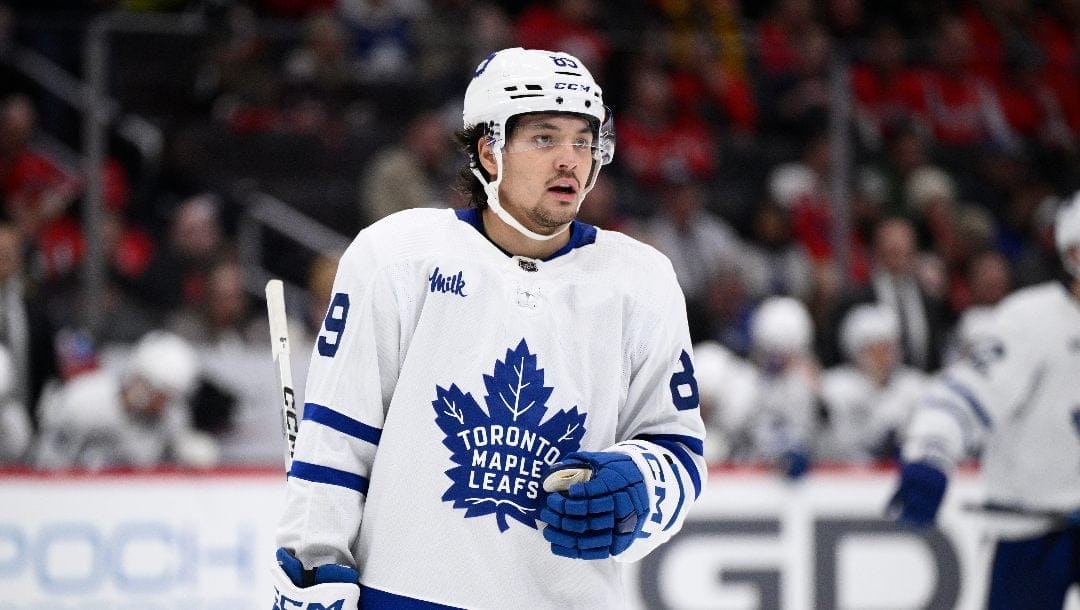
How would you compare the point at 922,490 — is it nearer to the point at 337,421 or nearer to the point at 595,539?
the point at 595,539

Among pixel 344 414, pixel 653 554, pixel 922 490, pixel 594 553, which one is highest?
pixel 344 414

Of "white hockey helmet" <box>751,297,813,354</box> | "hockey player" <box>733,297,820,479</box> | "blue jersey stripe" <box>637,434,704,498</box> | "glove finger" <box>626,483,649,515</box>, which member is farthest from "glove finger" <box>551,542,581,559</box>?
"white hockey helmet" <box>751,297,813,354</box>

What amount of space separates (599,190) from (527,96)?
16.1 ft

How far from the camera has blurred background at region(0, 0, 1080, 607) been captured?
657 centimetres

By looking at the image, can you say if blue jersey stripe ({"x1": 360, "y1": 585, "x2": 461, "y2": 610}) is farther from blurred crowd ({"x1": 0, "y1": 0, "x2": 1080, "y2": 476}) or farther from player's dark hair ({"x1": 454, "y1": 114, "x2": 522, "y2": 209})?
blurred crowd ({"x1": 0, "y1": 0, "x2": 1080, "y2": 476})

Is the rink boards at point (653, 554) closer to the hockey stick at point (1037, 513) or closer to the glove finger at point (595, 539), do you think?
the hockey stick at point (1037, 513)

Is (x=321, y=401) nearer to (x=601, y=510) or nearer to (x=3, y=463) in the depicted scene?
(x=601, y=510)

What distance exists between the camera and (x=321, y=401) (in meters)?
2.62

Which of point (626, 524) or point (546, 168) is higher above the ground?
point (546, 168)

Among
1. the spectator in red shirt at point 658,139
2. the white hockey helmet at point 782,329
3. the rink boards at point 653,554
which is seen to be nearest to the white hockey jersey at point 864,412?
the white hockey helmet at point 782,329

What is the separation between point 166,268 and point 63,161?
2.05 ft

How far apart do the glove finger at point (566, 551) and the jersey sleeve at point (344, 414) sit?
0.34 meters

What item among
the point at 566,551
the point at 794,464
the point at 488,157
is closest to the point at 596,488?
the point at 566,551

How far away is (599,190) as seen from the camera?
24.8 ft
